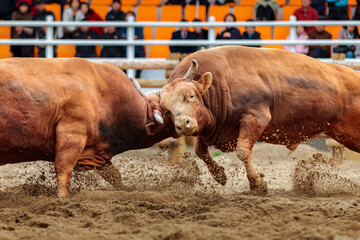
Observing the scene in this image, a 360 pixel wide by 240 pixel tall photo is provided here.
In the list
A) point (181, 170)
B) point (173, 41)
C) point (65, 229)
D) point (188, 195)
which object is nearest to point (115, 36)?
point (173, 41)

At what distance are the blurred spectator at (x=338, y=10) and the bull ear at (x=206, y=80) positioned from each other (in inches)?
239

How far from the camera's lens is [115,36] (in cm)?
1105

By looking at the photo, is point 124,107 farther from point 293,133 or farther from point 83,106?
point 293,133

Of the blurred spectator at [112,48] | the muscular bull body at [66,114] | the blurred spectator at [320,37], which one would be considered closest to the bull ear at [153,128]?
the muscular bull body at [66,114]

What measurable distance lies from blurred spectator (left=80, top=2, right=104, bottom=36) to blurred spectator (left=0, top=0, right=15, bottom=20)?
1531 millimetres

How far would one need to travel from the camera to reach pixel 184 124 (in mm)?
5672

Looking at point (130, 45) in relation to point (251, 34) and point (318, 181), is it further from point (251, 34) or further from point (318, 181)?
point (318, 181)

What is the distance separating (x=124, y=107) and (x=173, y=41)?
4746 millimetres

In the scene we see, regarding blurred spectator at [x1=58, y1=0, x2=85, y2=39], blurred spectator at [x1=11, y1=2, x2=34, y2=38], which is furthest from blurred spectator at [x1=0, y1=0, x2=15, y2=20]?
blurred spectator at [x1=58, y1=0, x2=85, y2=39]

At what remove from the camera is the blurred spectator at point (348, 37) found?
35.5 feet

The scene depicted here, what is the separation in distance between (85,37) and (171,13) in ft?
6.96

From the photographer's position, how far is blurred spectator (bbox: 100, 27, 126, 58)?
11055 mm

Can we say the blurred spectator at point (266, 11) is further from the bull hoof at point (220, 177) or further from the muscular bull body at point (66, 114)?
the muscular bull body at point (66, 114)

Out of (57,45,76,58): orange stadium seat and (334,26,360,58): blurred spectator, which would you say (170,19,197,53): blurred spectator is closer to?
(57,45,76,58): orange stadium seat
